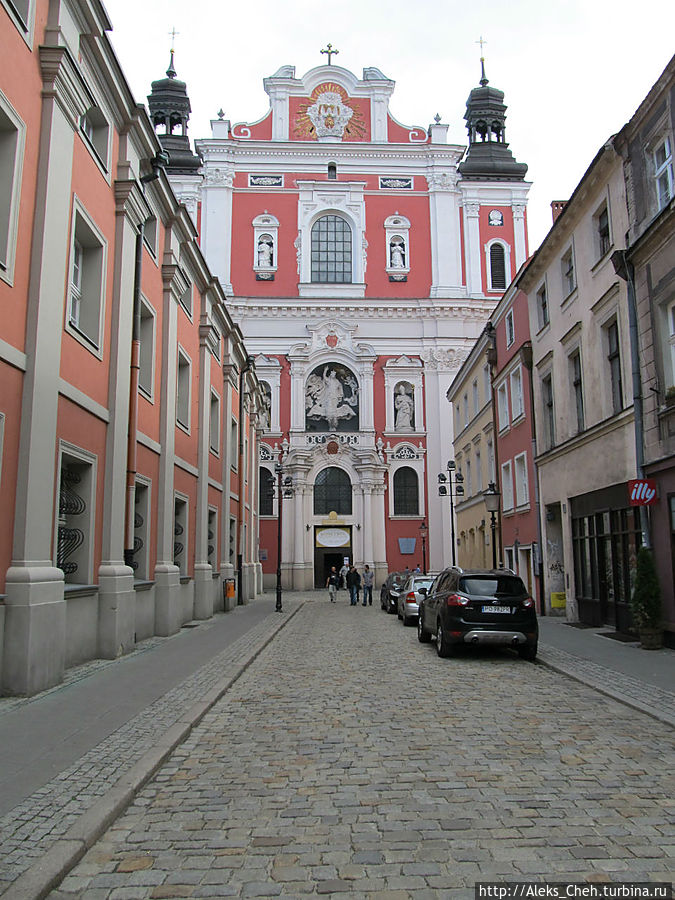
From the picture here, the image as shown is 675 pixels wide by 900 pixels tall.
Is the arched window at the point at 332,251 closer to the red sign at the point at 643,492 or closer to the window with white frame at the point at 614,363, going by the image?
the window with white frame at the point at 614,363

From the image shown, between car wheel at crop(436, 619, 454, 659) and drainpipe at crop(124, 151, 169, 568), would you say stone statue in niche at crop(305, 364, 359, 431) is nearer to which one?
drainpipe at crop(124, 151, 169, 568)

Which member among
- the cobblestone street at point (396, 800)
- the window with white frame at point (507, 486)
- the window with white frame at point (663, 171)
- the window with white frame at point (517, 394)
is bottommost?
the cobblestone street at point (396, 800)

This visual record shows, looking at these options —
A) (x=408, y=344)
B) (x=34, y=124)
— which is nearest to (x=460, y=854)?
(x=34, y=124)

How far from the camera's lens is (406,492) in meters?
49.0

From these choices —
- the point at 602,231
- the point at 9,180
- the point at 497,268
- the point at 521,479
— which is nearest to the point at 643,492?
the point at 602,231

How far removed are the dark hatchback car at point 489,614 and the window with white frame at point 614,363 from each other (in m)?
5.23

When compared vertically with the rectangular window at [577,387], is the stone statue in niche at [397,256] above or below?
above

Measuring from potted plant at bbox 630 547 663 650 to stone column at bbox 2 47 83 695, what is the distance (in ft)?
30.9

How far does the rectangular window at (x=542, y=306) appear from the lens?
21.6 metres

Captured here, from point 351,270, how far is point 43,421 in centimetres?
4426

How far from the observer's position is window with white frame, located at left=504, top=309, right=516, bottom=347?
25.5 metres

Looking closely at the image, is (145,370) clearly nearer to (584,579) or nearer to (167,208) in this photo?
(167,208)

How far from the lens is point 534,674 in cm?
1132

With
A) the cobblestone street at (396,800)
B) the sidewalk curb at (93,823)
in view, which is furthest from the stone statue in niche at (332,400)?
the sidewalk curb at (93,823)
